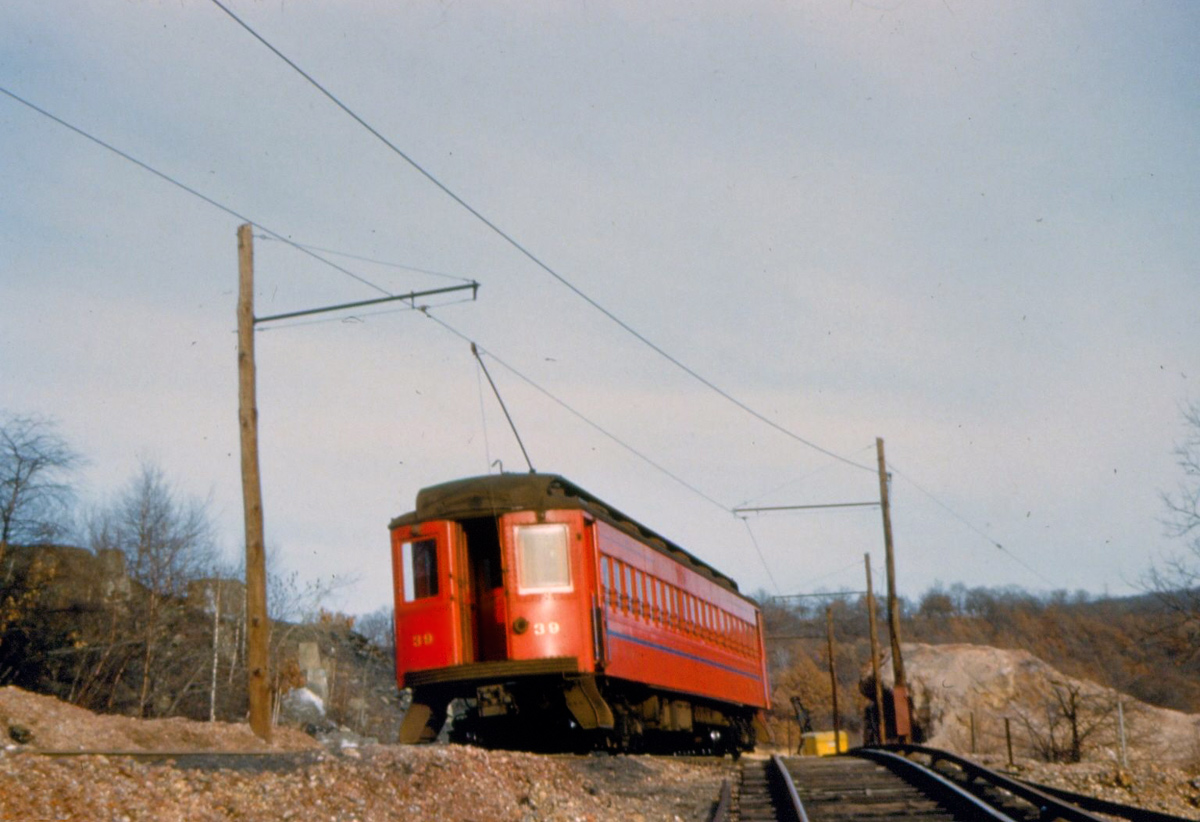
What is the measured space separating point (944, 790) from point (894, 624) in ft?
58.1

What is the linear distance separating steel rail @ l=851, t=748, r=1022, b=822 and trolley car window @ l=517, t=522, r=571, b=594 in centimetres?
469

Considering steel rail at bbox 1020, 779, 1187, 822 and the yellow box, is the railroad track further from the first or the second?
the yellow box

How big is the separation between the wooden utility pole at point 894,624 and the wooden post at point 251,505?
58.5 feet

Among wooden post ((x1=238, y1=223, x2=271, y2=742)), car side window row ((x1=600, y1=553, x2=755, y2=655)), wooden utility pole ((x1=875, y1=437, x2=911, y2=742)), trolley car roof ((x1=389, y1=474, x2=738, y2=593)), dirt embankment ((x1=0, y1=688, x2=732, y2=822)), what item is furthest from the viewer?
wooden utility pole ((x1=875, y1=437, x2=911, y2=742))

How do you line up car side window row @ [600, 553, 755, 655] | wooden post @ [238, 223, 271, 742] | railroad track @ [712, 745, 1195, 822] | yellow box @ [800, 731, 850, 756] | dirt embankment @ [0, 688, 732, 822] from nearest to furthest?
dirt embankment @ [0, 688, 732, 822]
railroad track @ [712, 745, 1195, 822]
wooden post @ [238, 223, 271, 742]
car side window row @ [600, 553, 755, 655]
yellow box @ [800, 731, 850, 756]

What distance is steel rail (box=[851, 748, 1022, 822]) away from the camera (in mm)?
9992

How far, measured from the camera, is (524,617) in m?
14.6

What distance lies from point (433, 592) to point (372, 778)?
6.64 m

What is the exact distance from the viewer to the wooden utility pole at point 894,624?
27625 millimetres

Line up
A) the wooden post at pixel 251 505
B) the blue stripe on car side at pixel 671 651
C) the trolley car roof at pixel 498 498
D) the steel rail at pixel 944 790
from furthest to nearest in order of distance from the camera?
the blue stripe on car side at pixel 671 651 → the trolley car roof at pixel 498 498 → the wooden post at pixel 251 505 → the steel rail at pixel 944 790

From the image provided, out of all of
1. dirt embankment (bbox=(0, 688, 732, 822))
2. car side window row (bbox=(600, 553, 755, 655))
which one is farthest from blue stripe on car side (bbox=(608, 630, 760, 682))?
dirt embankment (bbox=(0, 688, 732, 822))

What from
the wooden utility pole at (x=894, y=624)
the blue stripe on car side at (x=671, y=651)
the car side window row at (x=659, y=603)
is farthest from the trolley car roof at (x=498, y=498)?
the wooden utility pole at (x=894, y=624)

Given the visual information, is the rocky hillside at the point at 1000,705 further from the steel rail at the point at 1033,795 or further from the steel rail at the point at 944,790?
the steel rail at the point at 1033,795

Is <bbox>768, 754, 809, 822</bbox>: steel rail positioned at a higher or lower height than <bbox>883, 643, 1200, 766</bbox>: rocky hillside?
higher
